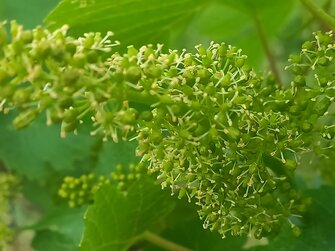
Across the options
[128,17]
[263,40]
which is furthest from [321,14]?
[263,40]

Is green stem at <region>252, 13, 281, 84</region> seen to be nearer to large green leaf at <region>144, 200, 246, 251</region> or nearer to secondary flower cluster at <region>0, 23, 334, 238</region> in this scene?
large green leaf at <region>144, 200, 246, 251</region>

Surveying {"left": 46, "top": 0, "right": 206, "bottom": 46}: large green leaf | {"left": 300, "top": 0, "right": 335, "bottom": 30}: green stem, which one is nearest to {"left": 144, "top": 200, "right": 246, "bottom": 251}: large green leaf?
{"left": 46, "top": 0, "right": 206, "bottom": 46}: large green leaf

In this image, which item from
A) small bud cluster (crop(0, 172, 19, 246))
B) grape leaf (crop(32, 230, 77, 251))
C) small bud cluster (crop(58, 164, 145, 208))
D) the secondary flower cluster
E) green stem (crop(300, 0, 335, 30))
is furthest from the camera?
small bud cluster (crop(0, 172, 19, 246))

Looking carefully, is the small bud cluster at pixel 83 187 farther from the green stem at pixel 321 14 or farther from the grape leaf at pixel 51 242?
the green stem at pixel 321 14

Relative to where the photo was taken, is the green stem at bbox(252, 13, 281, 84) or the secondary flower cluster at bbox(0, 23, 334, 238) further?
the green stem at bbox(252, 13, 281, 84)

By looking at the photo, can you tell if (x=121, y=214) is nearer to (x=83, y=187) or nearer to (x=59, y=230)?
(x=83, y=187)

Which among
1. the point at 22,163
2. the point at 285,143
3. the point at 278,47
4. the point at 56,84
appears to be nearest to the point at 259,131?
the point at 285,143

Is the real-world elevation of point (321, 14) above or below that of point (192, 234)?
above
